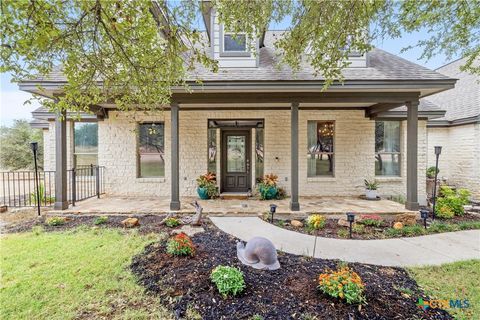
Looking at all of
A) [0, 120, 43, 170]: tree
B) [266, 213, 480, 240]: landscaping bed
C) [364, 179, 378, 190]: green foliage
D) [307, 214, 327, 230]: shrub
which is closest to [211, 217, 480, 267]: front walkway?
[266, 213, 480, 240]: landscaping bed

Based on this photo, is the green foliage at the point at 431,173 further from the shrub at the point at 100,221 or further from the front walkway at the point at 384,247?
the shrub at the point at 100,221

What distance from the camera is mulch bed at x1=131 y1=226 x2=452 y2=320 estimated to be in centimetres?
225

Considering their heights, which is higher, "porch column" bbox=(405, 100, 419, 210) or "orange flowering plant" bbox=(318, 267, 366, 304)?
"porch column" bbox=(405, 100, 419, 210)

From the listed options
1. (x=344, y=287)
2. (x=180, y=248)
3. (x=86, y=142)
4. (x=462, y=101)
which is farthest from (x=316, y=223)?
(x=462, y=101)

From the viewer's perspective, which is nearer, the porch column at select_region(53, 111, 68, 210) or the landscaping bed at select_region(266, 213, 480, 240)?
the landscaping bed at select_region(266, 213, 480, 240)

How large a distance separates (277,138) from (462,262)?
17.8 feet

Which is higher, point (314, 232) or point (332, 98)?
point (332, 98)

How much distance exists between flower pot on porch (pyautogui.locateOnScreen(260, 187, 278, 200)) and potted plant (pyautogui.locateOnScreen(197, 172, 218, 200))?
1.47 metres

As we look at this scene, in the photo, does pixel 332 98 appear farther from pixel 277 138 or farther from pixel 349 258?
pixel 349 258

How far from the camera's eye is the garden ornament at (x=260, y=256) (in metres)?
3.07

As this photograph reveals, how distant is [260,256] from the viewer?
10.2ft

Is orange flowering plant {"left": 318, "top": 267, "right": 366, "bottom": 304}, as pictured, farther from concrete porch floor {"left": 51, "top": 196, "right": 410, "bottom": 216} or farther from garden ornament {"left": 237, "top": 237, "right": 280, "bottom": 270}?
concrete porch floor {"left": 51, "top": 196, "right": 410, "bottom": 216}

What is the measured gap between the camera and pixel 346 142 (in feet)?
26.4

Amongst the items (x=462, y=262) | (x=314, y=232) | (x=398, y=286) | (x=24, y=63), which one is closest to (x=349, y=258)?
(x=398, y=286)
